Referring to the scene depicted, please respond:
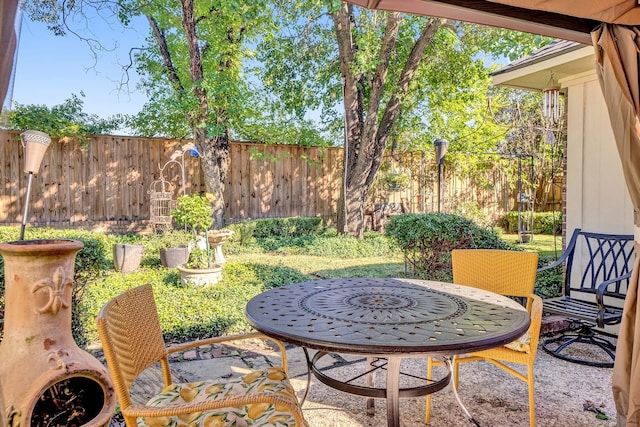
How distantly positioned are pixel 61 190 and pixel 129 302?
767 centimetres

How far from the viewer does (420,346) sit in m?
1.36

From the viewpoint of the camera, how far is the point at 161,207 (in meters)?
8.09

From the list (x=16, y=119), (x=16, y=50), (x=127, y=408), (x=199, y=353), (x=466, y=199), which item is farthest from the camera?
(x=466, y=199)

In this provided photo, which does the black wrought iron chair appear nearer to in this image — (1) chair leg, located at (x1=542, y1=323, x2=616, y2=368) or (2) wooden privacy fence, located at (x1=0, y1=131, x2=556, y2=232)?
(1) chair leg, located at (x1=542, y1=323, x2=616, y2=368)

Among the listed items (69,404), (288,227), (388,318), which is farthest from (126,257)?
(388,318)

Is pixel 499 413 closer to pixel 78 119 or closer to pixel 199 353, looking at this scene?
pixel 199 353

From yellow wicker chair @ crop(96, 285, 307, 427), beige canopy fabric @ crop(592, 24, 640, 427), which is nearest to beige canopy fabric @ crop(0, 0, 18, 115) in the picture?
yellow wicker chair @ crop(96, 285, 307, 427)

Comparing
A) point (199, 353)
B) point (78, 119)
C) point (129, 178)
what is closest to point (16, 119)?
point (78, 119)

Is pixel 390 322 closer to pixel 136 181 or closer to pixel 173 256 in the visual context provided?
pixel 173 256

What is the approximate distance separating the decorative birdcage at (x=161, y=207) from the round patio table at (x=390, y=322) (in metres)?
6.22

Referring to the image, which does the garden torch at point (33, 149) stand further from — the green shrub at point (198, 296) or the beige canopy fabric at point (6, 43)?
the beige canopy fabric at point (6, 43)

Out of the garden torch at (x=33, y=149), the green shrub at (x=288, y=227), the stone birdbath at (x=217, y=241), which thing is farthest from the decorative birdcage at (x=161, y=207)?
the garden torch at (x=33, y=149)

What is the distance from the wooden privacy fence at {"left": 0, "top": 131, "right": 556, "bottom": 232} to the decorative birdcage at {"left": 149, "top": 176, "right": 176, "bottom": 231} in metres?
0.56

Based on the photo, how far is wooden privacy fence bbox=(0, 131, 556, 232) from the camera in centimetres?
785
